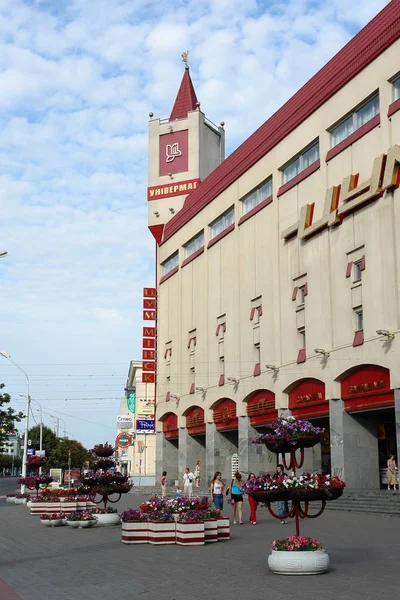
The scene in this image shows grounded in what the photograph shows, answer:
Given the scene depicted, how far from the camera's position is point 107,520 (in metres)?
26.2

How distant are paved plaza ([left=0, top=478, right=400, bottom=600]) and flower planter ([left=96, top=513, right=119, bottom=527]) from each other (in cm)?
266

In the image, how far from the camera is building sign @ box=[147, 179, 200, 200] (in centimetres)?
6262

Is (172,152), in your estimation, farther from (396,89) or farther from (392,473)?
(392,473)

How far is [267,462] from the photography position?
45125mm

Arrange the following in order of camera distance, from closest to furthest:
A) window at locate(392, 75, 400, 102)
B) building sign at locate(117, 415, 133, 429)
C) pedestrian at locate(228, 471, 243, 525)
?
1. pedestrian at locate(228, 471, 243, 525)
2. window at locate(392, 75, 400, 102)
3. building sign at locate(117, 415, 133, 429)

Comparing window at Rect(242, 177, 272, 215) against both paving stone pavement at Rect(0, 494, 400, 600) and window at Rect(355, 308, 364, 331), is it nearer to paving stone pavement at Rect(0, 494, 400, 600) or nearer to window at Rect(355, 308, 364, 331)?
window at Rect(355, 308, 364, 331)

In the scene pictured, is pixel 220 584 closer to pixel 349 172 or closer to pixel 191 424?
pixel 349 172

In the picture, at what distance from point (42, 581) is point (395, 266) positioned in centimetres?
2247

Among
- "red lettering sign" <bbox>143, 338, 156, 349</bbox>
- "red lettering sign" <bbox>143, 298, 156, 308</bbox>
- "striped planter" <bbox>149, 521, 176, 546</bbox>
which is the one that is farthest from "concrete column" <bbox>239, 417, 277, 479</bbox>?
"striped planter" <bbox>149, 521, 176, 546</bbox>

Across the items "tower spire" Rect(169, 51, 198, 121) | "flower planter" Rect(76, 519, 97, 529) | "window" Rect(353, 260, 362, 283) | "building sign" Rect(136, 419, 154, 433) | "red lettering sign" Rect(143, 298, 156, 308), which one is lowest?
"flower planter" Rect(76, 519, 97, 529)

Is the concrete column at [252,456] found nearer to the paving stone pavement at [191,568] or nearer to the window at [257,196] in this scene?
the window at [257,196]

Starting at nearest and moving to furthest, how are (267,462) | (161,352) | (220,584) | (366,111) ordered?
(220,584) < (366,111) < (267,462) < (161,352)

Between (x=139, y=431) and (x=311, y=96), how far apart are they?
3490 centimetres

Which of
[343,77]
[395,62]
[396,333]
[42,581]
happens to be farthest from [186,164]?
[42,581]
